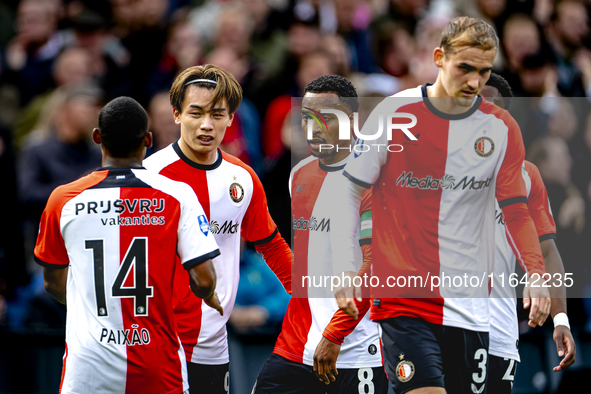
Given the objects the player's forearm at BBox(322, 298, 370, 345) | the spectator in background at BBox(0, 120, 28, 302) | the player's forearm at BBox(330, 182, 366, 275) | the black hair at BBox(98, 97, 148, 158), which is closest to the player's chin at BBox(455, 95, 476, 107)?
the player's forearm at BBox(330, 182, 366, 275)

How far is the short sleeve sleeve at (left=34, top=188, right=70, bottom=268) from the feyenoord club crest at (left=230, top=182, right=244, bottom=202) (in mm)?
1315

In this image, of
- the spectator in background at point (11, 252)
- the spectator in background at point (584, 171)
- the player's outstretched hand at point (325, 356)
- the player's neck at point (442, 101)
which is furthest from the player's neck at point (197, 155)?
the spectator in background at point (584, 171)

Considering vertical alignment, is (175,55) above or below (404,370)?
above

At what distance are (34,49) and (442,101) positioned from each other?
6.23 m

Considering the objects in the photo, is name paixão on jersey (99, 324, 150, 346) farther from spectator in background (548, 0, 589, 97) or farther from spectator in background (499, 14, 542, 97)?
spectator in background (548, 0, 589, 97)

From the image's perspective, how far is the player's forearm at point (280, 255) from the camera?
217 inches

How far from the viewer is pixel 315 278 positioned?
5363 millimetres

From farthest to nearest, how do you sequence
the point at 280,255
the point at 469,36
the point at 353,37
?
1. the point at 353,37
2. the point at 280,255
3. the point at 469,36

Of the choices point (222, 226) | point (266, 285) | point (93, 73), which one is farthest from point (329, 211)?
point (93, 73)

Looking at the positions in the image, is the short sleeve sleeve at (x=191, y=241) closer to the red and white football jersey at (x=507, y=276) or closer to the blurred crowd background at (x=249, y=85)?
the blurred crowd background at (x=249, y=85)

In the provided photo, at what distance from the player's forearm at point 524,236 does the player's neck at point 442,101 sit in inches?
30.0

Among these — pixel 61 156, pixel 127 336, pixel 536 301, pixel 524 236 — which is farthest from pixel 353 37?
pixel 127 336

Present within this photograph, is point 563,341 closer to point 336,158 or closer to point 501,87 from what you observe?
point 501,87

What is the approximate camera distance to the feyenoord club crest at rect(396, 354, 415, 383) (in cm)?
454
